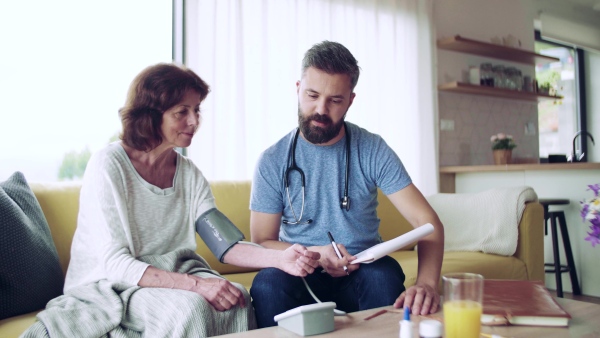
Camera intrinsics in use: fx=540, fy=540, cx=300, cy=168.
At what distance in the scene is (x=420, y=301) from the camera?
1.37 meters

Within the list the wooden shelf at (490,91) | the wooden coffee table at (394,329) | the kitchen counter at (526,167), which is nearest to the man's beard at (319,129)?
the wooden coffee table at (394,329)

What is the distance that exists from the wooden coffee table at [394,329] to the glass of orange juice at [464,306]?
120mm

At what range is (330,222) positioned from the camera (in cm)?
182

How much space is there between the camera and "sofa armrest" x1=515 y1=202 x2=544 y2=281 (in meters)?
2.81

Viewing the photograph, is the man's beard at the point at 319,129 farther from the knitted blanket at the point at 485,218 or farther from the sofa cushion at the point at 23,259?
the knitted blanket at the point at 485,218

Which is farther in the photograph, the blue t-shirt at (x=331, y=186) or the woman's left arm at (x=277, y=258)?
the blue t-shirt at (x=331, y=186)

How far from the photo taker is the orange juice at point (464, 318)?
1.03m

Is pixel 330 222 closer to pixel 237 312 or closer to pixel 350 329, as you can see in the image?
pixel 237 312

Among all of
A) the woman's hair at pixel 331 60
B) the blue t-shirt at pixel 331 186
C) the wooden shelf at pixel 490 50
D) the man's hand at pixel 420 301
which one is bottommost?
the man's hand at pixel 420 301

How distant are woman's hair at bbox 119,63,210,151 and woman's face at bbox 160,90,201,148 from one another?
16 millimetres

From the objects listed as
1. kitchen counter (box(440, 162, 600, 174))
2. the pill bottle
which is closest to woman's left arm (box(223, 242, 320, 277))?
the pill bottle

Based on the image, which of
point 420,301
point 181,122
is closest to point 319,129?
point 181,122

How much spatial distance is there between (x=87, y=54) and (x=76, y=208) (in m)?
1.17

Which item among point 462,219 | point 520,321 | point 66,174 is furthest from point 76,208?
point 462,219
